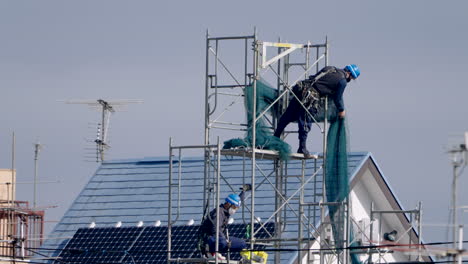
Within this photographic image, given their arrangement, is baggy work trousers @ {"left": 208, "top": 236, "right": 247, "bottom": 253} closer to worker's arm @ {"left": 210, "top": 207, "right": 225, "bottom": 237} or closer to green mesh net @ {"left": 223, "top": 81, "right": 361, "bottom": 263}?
worker's arm @ {"left": 210, "top": 207, "right": 225, "bottom": 237}

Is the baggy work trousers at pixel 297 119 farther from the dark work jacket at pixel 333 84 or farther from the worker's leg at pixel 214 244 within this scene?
the worker's leg at pixel 214 244

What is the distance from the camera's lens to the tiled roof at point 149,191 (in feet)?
165

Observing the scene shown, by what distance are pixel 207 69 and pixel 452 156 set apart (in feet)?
30.6

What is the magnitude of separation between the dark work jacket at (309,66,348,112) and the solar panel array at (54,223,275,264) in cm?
837

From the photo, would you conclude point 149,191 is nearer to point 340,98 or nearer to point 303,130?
point 303,130

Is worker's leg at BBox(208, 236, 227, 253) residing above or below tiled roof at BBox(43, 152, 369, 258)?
below

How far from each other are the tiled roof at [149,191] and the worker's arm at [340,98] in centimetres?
872

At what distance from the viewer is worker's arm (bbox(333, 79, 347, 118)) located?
40.0 m

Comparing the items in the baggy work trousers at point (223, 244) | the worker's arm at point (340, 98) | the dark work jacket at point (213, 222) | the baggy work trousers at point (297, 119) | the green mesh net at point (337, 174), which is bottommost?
the baggy work trousers at point (223, 244)

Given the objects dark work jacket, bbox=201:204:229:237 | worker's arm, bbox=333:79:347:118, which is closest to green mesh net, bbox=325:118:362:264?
worker's arm, bbox=333:79:347:118

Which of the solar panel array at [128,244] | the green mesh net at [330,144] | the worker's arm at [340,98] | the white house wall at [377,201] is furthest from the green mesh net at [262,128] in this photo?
the white house wall at [377,201]

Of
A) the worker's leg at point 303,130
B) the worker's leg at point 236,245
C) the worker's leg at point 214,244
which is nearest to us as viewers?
the worker's leg at point 214,244

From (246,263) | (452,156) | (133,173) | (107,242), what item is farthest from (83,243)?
(452,156)

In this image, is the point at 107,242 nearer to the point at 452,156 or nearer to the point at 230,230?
the point at 230,230
